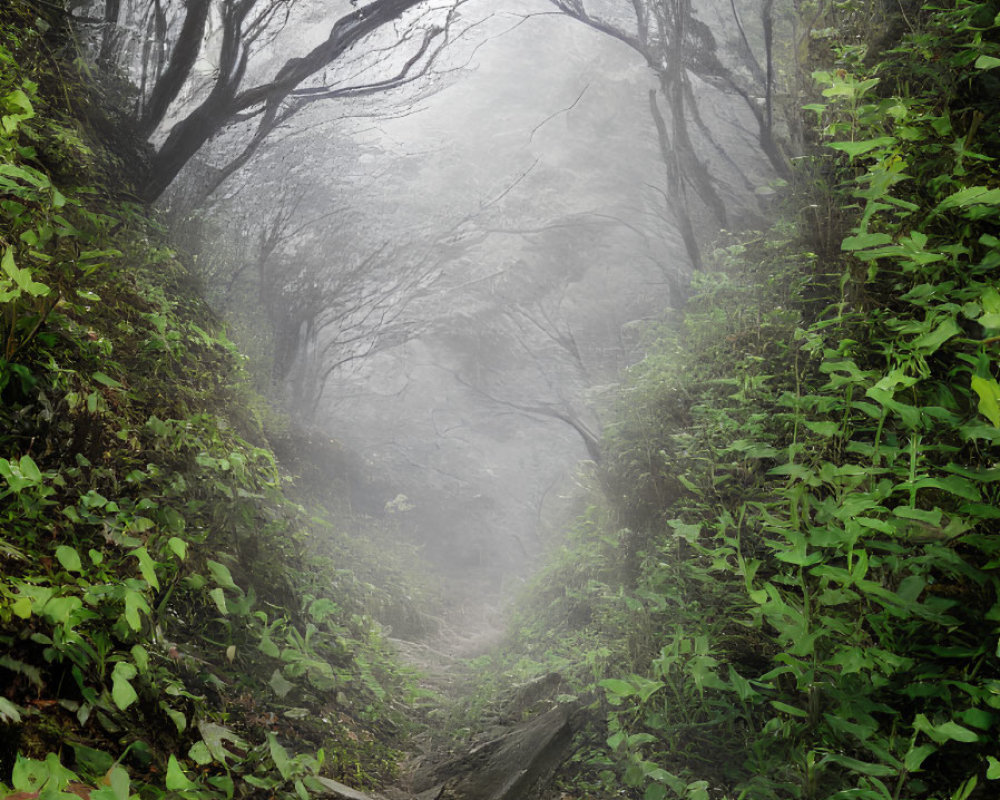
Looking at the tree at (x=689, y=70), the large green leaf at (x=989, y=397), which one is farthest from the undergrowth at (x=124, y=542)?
the tree at (x=689, y=70)

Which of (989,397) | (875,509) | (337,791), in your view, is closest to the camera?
(989,397)

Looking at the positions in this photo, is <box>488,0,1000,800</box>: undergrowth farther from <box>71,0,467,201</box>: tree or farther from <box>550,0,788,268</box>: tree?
<box>550,0,788,268</box>: tree

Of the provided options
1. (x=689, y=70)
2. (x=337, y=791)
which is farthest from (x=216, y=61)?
(x=689, y=70)

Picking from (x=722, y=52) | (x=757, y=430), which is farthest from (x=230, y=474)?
(x=722, y=52)

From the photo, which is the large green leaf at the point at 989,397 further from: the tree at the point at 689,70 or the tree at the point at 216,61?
the tree at the point at 689,70

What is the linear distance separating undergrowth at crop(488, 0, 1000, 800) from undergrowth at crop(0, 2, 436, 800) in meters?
1.53

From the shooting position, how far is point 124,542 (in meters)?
1.85

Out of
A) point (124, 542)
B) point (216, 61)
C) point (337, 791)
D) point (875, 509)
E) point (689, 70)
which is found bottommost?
point (337, 791)

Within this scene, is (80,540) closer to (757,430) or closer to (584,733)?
(584,733)

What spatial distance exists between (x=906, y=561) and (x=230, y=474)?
3059 mm

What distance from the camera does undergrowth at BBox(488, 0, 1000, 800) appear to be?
1.36 m

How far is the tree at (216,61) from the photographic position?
4.94 metres

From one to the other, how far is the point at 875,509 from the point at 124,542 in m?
2.44

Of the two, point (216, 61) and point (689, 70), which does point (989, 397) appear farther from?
point (689, 70)
